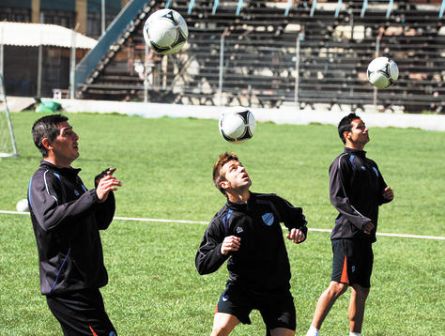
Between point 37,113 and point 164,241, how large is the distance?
25.0 m

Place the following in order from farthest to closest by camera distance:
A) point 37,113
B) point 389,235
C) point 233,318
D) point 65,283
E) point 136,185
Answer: point 37,113 < point 136,185 < point 389,235 < point 233,318 < point 65,283

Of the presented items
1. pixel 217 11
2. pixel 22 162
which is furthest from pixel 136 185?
pixel 217 11

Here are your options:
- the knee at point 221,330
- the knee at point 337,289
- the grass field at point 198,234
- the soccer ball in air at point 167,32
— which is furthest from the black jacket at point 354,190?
the soccer ball in air at point 167,32

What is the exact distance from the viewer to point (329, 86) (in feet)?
128

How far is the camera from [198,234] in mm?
13750

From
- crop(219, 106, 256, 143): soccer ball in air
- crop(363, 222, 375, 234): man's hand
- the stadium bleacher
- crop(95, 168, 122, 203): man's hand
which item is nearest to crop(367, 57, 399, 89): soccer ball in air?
crop(219, 106, 256, 143): soccer ball in air

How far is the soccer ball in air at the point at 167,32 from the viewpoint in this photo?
1063 cm

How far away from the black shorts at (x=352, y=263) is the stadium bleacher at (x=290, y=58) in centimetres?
2861

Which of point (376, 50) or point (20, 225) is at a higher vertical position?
point (376, 50)

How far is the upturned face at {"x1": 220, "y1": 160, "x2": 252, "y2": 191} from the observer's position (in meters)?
6.62

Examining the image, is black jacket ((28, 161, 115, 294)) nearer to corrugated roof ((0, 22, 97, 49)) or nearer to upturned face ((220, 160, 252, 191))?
upturned face ((220, 160, 252, 191))

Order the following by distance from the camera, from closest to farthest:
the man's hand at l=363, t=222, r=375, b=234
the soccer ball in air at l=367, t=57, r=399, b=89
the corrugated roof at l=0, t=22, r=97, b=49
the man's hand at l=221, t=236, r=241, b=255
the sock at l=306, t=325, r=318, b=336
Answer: the man's hand at l=221, t=236, r=241, b=255
the man's hand at l=363, t=222, r=375, b=234
the sock at l=306, t=325, r=318, b=336
the soccer ball in air at l=367, t=57, r=399, b=89
the corrugated roof at l=0, t=22, r=97, b=49

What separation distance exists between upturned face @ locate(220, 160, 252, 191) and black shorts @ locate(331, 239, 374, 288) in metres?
1.89

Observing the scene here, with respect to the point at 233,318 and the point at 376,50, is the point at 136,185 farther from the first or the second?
the point at 376,50
